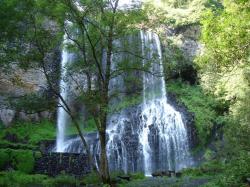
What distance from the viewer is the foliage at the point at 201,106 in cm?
2269

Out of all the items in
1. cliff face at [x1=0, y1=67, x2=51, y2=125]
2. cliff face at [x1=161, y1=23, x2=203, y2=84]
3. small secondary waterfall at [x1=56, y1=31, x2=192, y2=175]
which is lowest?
small secondary waterfall at [x1=56, y1=31, x2=192, y2=175]

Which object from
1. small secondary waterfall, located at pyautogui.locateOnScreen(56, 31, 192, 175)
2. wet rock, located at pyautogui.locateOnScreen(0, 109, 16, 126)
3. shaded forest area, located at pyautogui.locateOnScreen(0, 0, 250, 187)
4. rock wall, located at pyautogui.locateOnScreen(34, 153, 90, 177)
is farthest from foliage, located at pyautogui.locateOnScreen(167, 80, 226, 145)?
wet rock, located at pyautogui.locateOnScreen(0, 109, 16, 126)

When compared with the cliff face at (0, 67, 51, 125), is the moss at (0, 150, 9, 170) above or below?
below

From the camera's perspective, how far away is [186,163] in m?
21.2

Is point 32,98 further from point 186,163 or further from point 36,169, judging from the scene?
point 186,163

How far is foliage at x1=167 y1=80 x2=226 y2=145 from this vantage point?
22688 millimetres

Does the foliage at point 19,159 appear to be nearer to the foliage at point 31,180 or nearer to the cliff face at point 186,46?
the foliage at point 31,180

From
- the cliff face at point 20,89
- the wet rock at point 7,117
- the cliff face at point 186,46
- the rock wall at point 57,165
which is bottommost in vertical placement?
the rock wall at point 57,165

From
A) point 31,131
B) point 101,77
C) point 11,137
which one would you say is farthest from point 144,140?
point 101,77

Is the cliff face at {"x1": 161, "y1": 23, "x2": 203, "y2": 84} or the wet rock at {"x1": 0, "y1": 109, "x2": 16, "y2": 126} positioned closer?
the wet rock at {"x1": 0, "y1": 109, "x2": 16, "y2": 126}

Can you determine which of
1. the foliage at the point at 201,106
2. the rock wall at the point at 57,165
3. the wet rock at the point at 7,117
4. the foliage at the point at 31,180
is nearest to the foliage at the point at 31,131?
A: the wet rock at the point at 7,117

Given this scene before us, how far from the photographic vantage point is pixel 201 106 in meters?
24.8

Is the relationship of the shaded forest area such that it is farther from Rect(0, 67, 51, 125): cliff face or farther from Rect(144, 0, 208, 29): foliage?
Rect(144, 0, 208, 29): foliage

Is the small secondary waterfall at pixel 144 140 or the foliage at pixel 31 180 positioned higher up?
the small secondary waterfall at pixel 144 140
